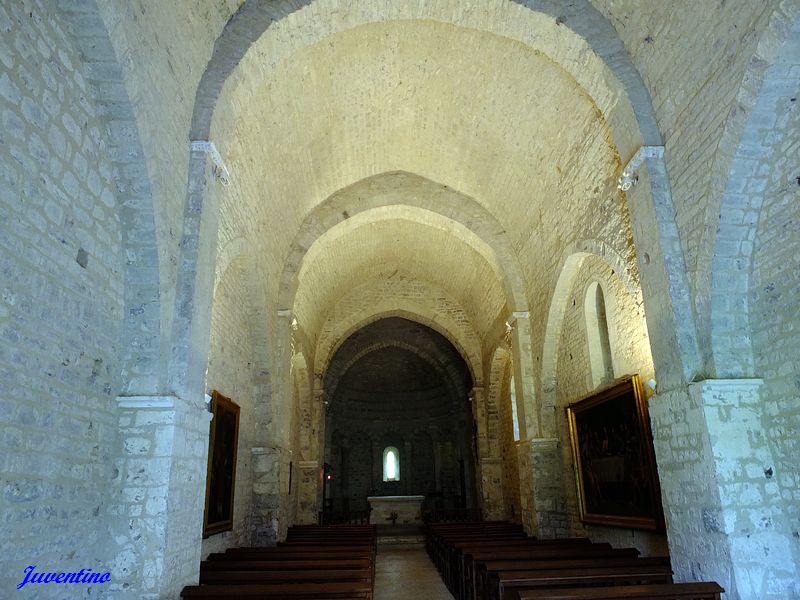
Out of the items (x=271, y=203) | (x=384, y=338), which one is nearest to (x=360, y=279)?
(x=384, y=338)

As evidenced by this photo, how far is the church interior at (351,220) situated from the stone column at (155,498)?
0.07 ft

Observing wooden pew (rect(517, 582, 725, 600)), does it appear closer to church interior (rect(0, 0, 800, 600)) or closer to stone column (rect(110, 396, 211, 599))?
church interior (rect(0, 0, 800, 600))

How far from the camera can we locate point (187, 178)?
19.9 feet

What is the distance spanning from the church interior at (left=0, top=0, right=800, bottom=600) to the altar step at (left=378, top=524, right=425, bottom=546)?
5.90 m

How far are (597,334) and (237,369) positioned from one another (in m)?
6.15

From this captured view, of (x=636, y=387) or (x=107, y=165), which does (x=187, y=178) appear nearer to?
(x=107, y=165)

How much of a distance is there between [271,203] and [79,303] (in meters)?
5.60

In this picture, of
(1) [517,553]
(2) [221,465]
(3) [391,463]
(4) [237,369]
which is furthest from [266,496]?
(3) [391,463]

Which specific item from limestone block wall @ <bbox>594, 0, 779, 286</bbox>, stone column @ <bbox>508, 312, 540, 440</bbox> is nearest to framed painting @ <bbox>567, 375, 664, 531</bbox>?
stone column @ <bbox>508, 312, 540, 440</bbox>

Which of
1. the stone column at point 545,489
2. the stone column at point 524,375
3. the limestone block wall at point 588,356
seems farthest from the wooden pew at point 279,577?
the stone column at point 524,375

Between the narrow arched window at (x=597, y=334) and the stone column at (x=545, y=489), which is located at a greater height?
the narrow arched window at (x=597, y=334)

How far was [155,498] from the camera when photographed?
16.3 ft

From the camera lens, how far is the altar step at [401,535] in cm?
1678

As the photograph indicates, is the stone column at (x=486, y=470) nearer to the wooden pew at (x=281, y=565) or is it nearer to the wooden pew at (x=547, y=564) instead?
the wooden pew at (x=547, y=564)
